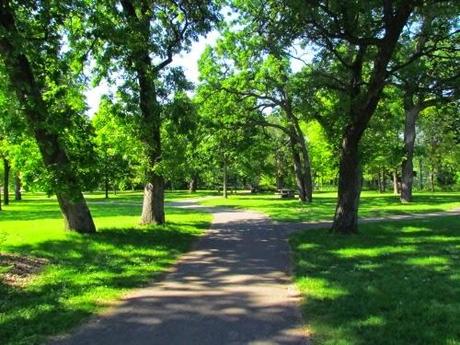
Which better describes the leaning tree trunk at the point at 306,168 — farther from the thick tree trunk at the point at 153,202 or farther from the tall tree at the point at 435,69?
the thick tree trunk at the point at 153,202

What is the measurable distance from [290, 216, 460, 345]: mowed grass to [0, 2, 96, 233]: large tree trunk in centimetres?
572

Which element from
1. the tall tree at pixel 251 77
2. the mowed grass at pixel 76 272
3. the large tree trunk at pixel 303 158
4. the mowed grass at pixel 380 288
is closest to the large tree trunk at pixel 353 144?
the mowed grass at pixel 380 288

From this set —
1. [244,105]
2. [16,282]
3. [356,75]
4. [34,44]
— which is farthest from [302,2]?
[244,105]

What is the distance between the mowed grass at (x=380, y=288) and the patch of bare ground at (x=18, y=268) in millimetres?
4682

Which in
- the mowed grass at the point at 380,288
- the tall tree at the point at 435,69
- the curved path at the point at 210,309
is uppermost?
the tall tree at the point at 435,69

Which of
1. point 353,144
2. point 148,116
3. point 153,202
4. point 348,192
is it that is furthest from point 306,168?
point 148,116

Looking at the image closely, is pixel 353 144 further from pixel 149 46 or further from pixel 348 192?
pixel 149 46

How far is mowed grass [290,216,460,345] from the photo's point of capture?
6.04 metres

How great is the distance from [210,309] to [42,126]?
716 cm

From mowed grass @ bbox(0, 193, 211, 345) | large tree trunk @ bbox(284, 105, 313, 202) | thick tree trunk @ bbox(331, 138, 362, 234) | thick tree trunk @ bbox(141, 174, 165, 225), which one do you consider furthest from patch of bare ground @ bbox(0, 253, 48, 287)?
large tree trunk @ bbox(284, 105, 313, 202)

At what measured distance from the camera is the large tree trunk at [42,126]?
12541mm

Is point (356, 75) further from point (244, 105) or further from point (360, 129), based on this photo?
point (244, 105)

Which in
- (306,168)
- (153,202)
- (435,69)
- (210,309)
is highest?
(435,69)

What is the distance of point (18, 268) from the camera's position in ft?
34.0
